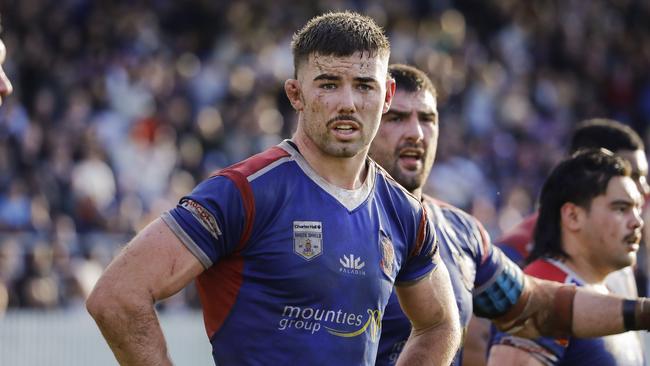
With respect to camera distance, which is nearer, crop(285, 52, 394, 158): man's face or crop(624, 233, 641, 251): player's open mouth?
crop(285, 52, 394, 158): man's face

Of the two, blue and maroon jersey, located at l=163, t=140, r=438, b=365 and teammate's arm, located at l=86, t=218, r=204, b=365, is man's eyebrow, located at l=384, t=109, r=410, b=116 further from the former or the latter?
teammate's arm, located at l=86, t=218, r=204, b=365

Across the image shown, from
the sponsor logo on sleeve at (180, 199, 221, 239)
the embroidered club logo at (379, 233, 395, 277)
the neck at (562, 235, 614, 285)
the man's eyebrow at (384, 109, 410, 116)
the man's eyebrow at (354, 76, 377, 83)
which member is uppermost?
the man's eyebrow at (384, 109, 410, 116)

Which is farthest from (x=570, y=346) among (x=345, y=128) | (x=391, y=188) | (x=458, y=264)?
(x=345, y=128)

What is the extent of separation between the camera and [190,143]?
56.7 feet

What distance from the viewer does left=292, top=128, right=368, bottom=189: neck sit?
4.88 m

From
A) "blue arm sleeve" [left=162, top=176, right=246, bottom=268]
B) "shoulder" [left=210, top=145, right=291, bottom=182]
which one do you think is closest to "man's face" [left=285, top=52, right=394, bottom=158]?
"shoulder" [left=210, top=145, right=291, bottom=182]

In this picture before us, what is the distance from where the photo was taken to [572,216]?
7.04 meters

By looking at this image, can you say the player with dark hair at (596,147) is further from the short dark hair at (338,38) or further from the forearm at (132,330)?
the forearm at (132,330)

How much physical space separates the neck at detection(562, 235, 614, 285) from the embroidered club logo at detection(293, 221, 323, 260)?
103 inches

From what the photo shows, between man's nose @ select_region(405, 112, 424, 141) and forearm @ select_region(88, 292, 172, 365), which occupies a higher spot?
man's nose @ select_region(405, 112, 424, 141)

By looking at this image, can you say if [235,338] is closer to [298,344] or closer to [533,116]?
[298,344]

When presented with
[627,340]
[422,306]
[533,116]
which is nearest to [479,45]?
[533,116]

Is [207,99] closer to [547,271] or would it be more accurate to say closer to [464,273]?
[547,271]

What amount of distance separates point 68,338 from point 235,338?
9.12 m
